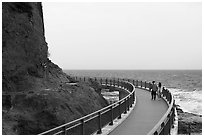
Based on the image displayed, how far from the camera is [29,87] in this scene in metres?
15.0

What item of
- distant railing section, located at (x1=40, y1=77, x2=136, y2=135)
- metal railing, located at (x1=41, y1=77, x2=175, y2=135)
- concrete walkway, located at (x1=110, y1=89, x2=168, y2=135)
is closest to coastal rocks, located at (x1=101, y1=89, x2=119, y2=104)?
concrete walkway, located at (x1=110, y1=89, x2=168, y2=135)

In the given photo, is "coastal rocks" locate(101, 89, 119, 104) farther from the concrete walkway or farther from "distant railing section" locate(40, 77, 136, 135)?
"distant railing section" locate(40, 77, 136, 135)

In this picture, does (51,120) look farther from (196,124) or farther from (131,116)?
(196,124)

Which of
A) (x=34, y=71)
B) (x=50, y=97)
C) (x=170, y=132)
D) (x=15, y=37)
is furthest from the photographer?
(x=34, y=71)

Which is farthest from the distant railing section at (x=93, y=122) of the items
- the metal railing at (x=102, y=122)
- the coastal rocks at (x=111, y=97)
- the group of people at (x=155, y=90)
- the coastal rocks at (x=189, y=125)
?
the coastal rocks at (x=111, y=97)

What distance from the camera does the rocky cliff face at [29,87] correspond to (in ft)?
40.9

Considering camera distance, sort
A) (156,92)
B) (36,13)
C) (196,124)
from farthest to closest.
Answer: (196,124) → (156,92) → (36,13)

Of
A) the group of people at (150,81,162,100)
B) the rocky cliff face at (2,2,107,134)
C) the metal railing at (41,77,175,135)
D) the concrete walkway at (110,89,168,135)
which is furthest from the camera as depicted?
the group of people at (150,81,162,100)

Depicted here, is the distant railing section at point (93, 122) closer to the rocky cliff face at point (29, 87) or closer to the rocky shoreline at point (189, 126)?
the rocky cliff face at point (29, 87)

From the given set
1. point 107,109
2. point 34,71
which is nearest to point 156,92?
point 34,71

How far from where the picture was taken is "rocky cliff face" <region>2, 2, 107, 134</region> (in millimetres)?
12452

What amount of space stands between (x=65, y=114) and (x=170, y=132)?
197 inches

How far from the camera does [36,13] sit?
18.6m

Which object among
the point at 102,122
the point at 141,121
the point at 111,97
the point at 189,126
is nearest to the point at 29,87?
the point at 102,122
